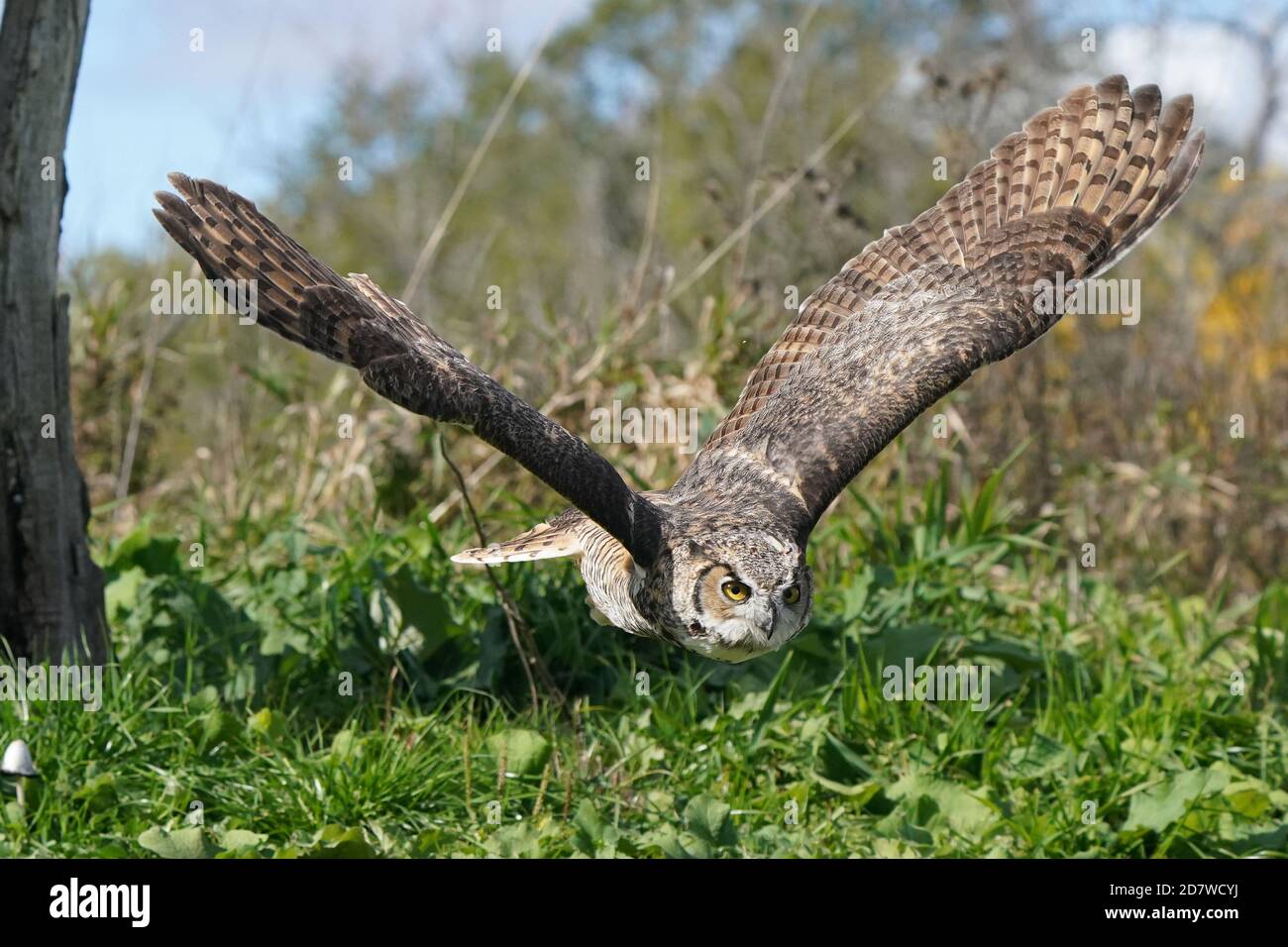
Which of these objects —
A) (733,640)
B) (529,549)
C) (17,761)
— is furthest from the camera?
(529,549)

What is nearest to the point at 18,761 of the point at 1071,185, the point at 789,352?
the point at 789,352

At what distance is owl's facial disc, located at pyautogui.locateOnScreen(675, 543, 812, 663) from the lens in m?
3.71

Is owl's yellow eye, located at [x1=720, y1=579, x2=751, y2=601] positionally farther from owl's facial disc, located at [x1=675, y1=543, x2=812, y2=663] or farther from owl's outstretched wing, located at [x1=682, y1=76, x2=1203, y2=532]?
owl's outstretched wing, located at [x1=682, y1=76, x2=1203, y2=532]

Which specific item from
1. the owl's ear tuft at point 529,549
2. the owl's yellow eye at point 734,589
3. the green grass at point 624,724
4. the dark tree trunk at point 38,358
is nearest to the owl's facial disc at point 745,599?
the owl's yellow eye at point 734,589

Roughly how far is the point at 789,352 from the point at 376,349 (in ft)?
7.30

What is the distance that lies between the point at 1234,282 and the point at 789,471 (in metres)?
6.54

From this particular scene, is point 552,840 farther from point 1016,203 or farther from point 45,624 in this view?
point 1016,203

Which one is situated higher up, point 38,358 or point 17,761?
point 38,358

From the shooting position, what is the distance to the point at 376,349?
12.6ft

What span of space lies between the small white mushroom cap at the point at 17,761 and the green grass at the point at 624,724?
0.25m

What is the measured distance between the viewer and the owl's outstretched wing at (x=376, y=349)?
3766mm

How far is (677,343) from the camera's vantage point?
8531 mm

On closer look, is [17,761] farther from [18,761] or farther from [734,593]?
[734,593]

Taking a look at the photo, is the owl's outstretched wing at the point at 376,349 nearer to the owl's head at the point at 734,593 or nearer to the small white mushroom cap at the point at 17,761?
the owl's head at the point at 734,593
